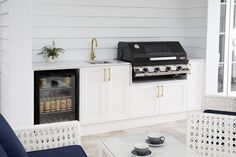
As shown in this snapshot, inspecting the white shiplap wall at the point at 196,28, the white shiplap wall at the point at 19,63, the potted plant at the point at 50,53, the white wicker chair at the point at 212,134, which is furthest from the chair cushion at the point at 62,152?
the white shiplap wall at the point at 196,28

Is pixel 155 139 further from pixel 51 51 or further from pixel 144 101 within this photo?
pixel 51 51

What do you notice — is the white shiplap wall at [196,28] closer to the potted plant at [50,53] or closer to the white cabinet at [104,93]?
the white cabinet at [104,93]

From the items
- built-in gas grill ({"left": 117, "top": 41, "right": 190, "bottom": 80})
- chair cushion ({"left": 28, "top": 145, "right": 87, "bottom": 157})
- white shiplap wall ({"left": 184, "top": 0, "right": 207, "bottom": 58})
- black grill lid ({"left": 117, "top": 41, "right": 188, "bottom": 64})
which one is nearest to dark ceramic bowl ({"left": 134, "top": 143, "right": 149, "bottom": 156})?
chair cushion ({"left": 28, "top": 145, "right": 87, "bottom": 157})

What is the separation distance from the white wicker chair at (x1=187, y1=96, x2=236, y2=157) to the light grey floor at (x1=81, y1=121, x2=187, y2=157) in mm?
1241

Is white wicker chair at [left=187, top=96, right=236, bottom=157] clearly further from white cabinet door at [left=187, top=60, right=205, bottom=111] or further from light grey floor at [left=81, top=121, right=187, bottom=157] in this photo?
white cabinet door at [left=187, top=60, right=205, bottom=111]

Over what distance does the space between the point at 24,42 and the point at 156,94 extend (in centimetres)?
208

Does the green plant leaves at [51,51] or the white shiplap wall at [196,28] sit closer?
the green plant leaves at [51,51]

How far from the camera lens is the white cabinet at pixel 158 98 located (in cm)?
500

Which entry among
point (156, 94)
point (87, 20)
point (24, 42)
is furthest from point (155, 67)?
point (24, 42)

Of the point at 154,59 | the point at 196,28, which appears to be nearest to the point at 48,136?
the point at 154,59

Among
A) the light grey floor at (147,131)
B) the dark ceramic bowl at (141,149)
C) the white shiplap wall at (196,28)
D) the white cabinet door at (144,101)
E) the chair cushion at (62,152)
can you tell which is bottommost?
the light grey floor at (147,131)

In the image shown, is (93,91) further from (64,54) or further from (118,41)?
(118,41)

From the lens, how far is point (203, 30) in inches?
219

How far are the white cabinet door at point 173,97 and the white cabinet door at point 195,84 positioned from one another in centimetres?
12
